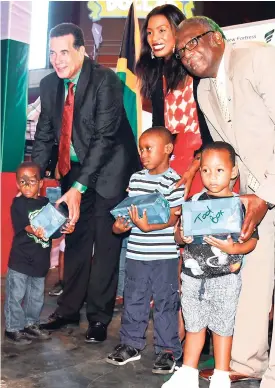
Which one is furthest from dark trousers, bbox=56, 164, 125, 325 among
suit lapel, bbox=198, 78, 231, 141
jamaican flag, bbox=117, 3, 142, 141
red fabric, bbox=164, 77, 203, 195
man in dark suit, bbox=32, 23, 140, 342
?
jamaican flag, bbox=117, 3, 142, 141

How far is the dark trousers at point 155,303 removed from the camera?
8.39 feet

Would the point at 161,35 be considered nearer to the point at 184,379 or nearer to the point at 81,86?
the point at 81,86

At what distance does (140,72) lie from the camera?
292 cm

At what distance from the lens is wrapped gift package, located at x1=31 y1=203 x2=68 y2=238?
261cm

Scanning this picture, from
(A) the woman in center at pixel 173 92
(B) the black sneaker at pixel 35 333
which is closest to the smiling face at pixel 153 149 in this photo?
(A) the woman in center at pixel 173 92

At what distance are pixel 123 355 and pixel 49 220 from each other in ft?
2.50

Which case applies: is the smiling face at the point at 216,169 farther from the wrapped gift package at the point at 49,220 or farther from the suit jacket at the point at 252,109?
the wrapped gift package at the point at 49,220

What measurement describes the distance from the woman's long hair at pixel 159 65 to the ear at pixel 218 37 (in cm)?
44

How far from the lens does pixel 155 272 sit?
101 inches

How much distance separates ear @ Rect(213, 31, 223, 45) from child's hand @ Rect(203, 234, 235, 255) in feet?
2.84

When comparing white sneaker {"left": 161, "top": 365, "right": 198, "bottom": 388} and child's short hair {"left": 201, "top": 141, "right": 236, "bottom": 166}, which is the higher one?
child's short hair {"left": 201, "top": 141, "right": 236, "bottom": 166}

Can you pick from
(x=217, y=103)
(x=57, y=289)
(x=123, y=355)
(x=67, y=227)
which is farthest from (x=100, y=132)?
(x=57, y=289)

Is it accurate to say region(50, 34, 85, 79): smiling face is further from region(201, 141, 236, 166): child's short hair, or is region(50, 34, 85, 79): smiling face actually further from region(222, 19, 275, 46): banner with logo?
region(222, 19, 275, 46): banner with logo

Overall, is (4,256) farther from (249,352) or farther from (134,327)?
(249,352)
